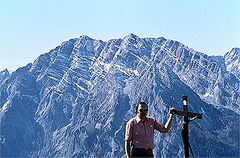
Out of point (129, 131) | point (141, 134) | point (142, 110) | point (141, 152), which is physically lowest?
point (141, 152)

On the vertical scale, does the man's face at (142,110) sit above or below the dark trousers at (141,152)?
above

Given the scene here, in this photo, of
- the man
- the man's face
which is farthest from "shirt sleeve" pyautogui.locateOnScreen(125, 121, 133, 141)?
the man's face

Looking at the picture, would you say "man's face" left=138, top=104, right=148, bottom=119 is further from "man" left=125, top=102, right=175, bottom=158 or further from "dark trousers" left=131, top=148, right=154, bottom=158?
"dark trousers" left=131, top=148, right=154, bottom=158

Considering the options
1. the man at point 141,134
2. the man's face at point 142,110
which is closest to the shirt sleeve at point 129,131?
the man at point 141,134

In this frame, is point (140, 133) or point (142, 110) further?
point (140, 133)

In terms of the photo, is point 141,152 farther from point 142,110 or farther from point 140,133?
point 142,110

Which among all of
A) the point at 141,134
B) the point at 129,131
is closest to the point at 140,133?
the point at 141,134

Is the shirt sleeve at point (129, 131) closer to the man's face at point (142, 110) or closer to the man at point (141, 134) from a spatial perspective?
the man at point (141, 134)

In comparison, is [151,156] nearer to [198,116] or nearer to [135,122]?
[135,122]

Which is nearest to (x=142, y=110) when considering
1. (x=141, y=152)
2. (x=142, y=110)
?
(x=142, y=110)

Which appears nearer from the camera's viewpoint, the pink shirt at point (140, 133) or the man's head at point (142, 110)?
the man's head at point (142, 110)

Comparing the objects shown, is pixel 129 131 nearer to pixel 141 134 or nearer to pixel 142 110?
pixel 141 134

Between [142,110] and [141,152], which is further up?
[142,110]

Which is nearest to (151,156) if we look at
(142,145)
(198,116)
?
(142,145)
